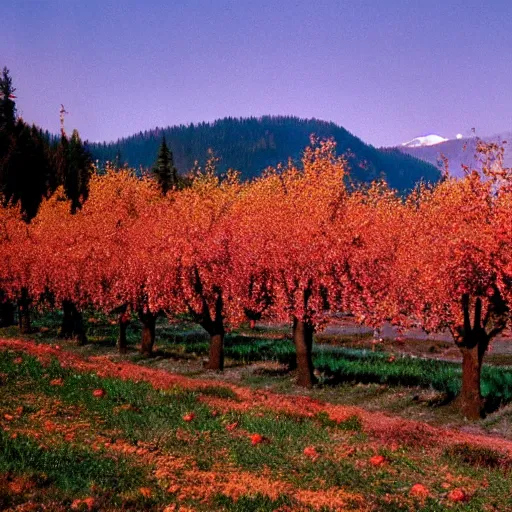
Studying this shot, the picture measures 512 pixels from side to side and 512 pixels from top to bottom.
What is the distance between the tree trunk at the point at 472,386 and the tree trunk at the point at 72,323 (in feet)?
92.6

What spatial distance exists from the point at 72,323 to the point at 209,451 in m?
39.3

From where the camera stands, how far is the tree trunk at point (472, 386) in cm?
2416

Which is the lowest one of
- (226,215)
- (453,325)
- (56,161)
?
(453,325)

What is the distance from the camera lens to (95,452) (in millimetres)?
11172

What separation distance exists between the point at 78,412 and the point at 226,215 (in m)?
19.6

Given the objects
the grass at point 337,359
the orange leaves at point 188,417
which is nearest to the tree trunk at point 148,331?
the grass at point 337,359

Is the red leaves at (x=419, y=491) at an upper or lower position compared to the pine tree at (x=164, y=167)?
lower

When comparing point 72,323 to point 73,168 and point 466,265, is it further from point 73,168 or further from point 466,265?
point 73,168

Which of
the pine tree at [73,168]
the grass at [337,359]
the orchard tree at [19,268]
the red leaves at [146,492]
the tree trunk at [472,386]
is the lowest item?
the grass at [337,359]

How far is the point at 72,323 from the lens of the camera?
48719 millimetres

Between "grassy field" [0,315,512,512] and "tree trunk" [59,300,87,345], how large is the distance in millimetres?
20048

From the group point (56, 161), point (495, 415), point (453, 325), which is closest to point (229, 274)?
point (453, 325)

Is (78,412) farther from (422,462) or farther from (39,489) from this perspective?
(422,462)

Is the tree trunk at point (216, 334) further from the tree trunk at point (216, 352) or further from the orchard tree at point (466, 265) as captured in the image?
the orchard tree at point (466, 265)
